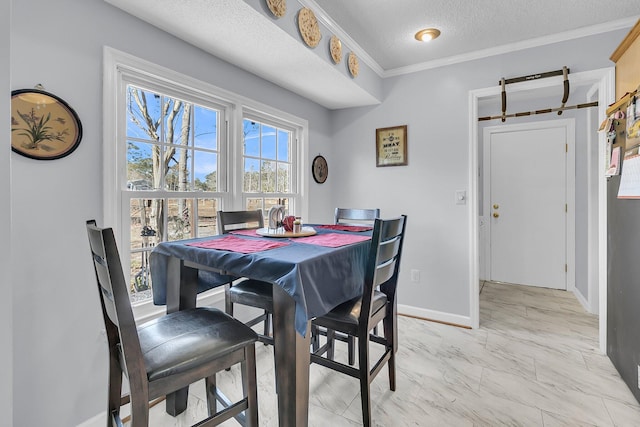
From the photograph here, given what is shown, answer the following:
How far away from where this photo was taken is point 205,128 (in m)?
2.24

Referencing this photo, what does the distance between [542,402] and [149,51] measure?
3041 mm

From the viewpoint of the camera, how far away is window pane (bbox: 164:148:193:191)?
2.02m

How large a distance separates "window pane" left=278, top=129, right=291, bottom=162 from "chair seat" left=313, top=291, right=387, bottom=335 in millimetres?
1828

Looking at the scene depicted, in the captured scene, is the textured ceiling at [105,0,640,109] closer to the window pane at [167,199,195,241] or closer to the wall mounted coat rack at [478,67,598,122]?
the wall mounted coat rack at [478,67,598,122]

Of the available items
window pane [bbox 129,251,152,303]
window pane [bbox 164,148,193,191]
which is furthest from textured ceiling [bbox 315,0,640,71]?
window pane [bbox 129,251,152,303]

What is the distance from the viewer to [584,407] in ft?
5.59

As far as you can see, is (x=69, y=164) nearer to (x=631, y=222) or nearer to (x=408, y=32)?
(x=408, y=32)

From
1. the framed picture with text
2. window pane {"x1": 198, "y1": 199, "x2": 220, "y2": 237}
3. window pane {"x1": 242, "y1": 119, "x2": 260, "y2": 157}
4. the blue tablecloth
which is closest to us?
the blue tablecloth

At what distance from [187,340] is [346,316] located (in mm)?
720

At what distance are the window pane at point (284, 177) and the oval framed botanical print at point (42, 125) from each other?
1.71 meters

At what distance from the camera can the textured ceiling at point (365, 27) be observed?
1718 millimetres

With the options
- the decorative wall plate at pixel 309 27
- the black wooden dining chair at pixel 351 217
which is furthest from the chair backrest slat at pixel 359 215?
the decorative wall plate at pixel 309 27

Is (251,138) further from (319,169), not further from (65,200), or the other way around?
(65,200)

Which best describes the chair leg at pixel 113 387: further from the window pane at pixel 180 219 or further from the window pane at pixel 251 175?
the window pane at pixel 251 175
